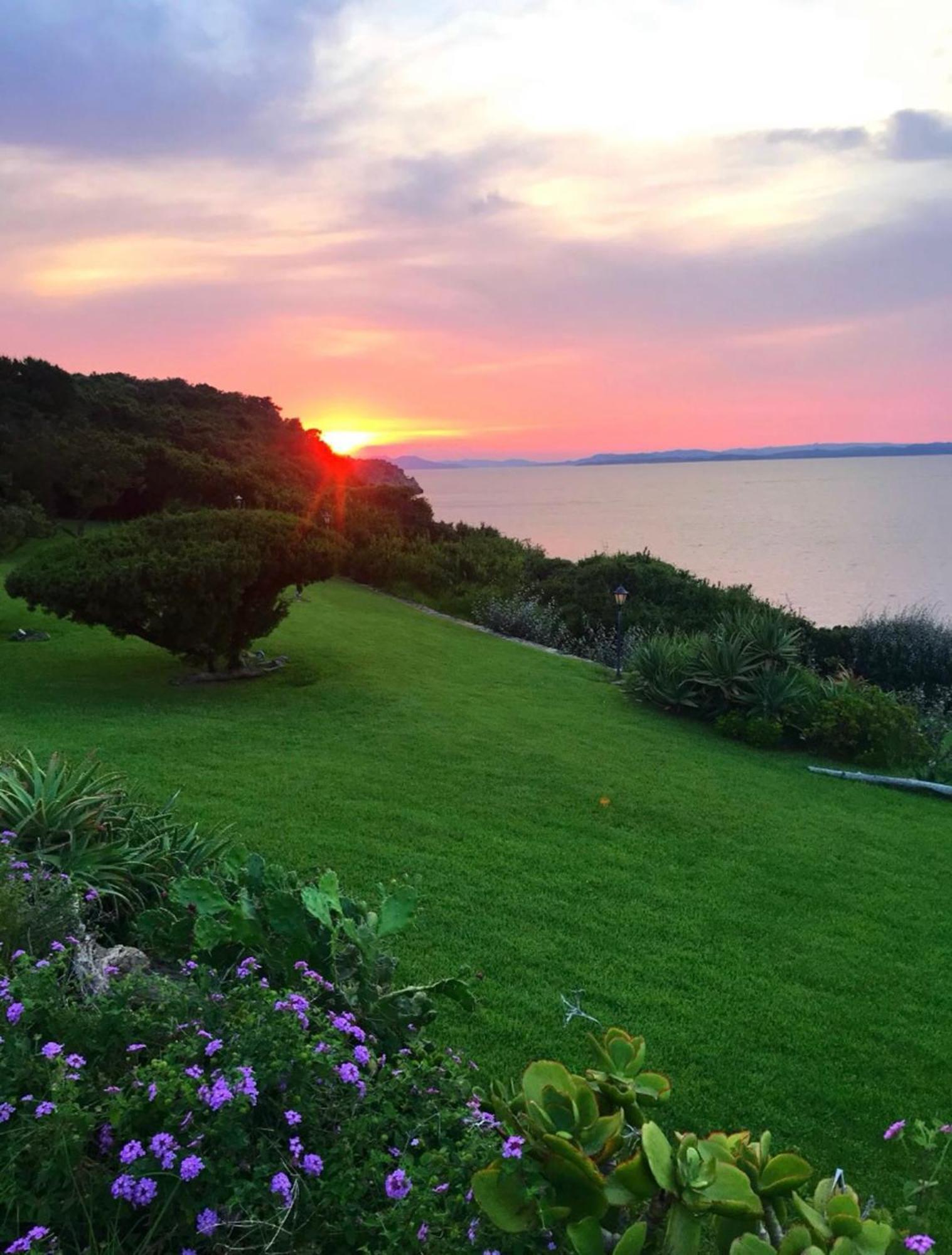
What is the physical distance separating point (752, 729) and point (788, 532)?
49.5m

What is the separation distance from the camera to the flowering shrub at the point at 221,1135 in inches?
68.6

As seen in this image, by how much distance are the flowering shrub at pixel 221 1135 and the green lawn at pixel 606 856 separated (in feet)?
4.52

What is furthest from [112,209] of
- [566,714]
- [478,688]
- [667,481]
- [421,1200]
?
[667,481]

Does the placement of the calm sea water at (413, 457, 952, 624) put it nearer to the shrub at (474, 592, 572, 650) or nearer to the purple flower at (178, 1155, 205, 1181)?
the shrub at (474, 592, 572, 650)

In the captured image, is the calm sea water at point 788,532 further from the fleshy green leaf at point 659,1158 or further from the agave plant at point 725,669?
the fleshy green leaf at point 659,1158

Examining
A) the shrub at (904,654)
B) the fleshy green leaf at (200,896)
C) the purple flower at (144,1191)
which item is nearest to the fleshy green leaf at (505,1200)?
the purple flower at (144,1191)

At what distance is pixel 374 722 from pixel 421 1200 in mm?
6840

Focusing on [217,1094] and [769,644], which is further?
[769,644]

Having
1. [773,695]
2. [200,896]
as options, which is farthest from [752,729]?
[200,896]

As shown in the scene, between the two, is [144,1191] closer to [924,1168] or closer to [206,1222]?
[206,1222]

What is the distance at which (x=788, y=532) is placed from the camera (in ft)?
184

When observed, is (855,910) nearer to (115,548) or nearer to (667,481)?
(115,548)

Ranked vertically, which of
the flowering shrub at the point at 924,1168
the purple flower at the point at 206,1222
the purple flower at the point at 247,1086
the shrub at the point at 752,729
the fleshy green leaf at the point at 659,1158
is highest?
the fleshy green leaf at the point at 659,1158

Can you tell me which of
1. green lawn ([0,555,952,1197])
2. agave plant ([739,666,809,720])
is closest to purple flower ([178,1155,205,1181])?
green lawn ([0,555,952,1197])
